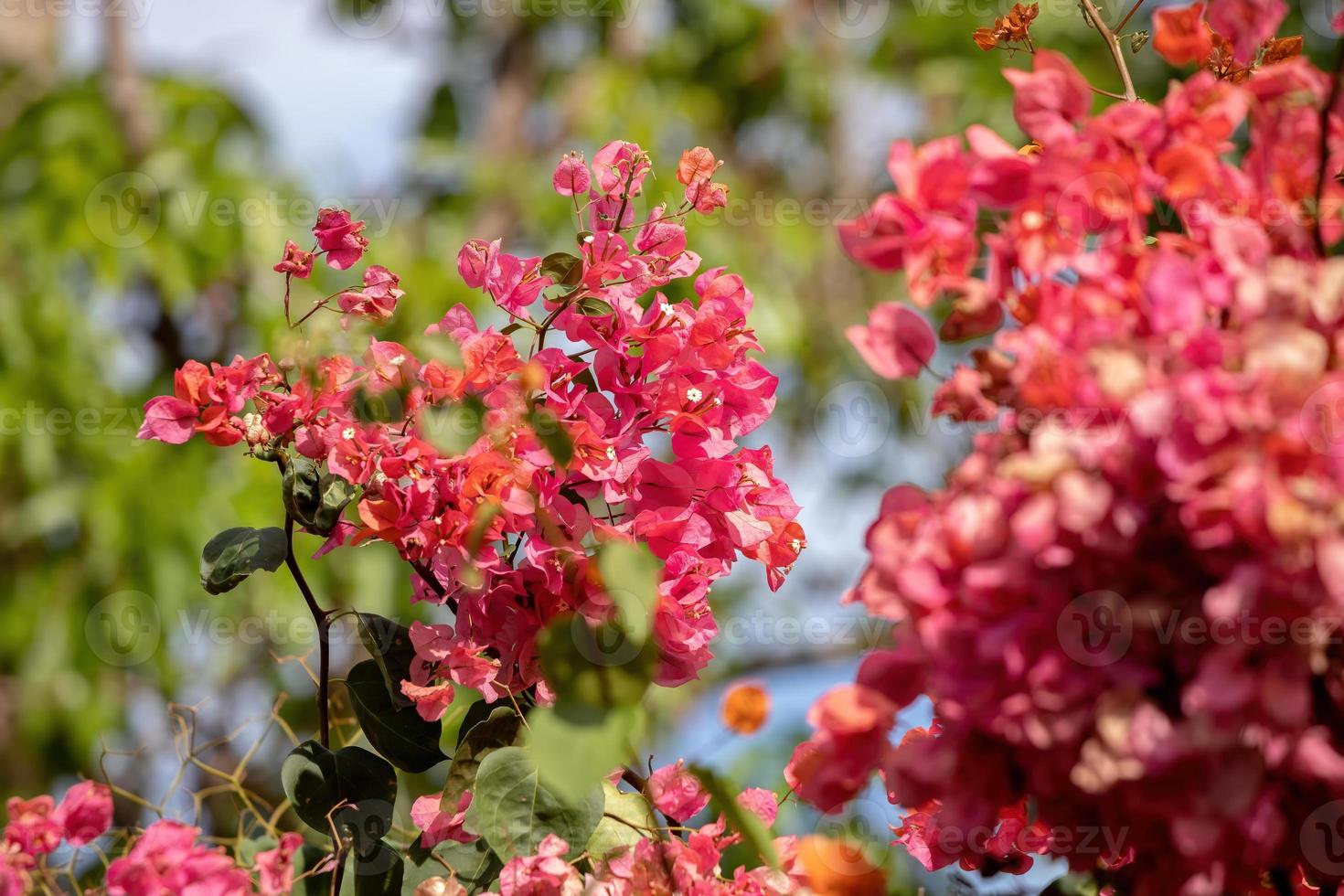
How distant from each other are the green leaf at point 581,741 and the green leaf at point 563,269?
0.23 metres

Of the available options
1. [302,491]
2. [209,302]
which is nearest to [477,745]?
[302,491]

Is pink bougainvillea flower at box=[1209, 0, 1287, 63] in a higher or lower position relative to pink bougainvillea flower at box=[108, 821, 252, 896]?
higher

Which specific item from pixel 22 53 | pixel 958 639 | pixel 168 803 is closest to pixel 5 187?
pixel 22 53

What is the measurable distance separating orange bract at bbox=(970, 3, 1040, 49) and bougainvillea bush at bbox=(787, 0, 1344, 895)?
192 mm

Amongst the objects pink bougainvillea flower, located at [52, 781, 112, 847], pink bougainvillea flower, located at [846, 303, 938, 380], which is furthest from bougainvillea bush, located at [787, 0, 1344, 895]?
pink bougainvillea flower, located at [52, 781, 112, 847]

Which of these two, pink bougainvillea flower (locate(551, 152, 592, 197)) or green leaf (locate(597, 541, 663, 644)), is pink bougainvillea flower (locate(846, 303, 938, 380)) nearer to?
green leaf (locate(597, 541, 663, 644))

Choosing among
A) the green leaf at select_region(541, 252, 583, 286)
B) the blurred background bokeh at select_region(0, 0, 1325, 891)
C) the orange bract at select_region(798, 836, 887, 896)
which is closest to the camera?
the orange bract at select_region(798, 836, 887, 896)

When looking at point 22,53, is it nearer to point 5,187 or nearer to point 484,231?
point 5,187

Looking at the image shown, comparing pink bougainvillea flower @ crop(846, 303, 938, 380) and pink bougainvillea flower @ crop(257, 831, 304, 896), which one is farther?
pink bougainvillea flower @ crop(257, 831, 304, 896)

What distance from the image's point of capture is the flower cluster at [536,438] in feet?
1.76

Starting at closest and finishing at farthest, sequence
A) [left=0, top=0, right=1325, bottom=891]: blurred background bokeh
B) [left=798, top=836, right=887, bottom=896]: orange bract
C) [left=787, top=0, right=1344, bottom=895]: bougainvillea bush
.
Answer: [left=787, top=0, right=1344, bottom=895]: bougainvillea bush, [left=798, top=836, right=887, bottom=896]: orange bract, [left=0, top=0, right=1325, bottom=891]: blurred background bokeh

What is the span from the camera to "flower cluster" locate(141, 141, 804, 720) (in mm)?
536

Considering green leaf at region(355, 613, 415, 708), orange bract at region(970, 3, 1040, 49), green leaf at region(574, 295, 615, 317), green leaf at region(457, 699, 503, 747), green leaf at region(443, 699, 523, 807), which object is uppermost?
orange bract at region(970, 3, 1040, 49)

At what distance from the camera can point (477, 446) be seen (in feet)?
1.78
